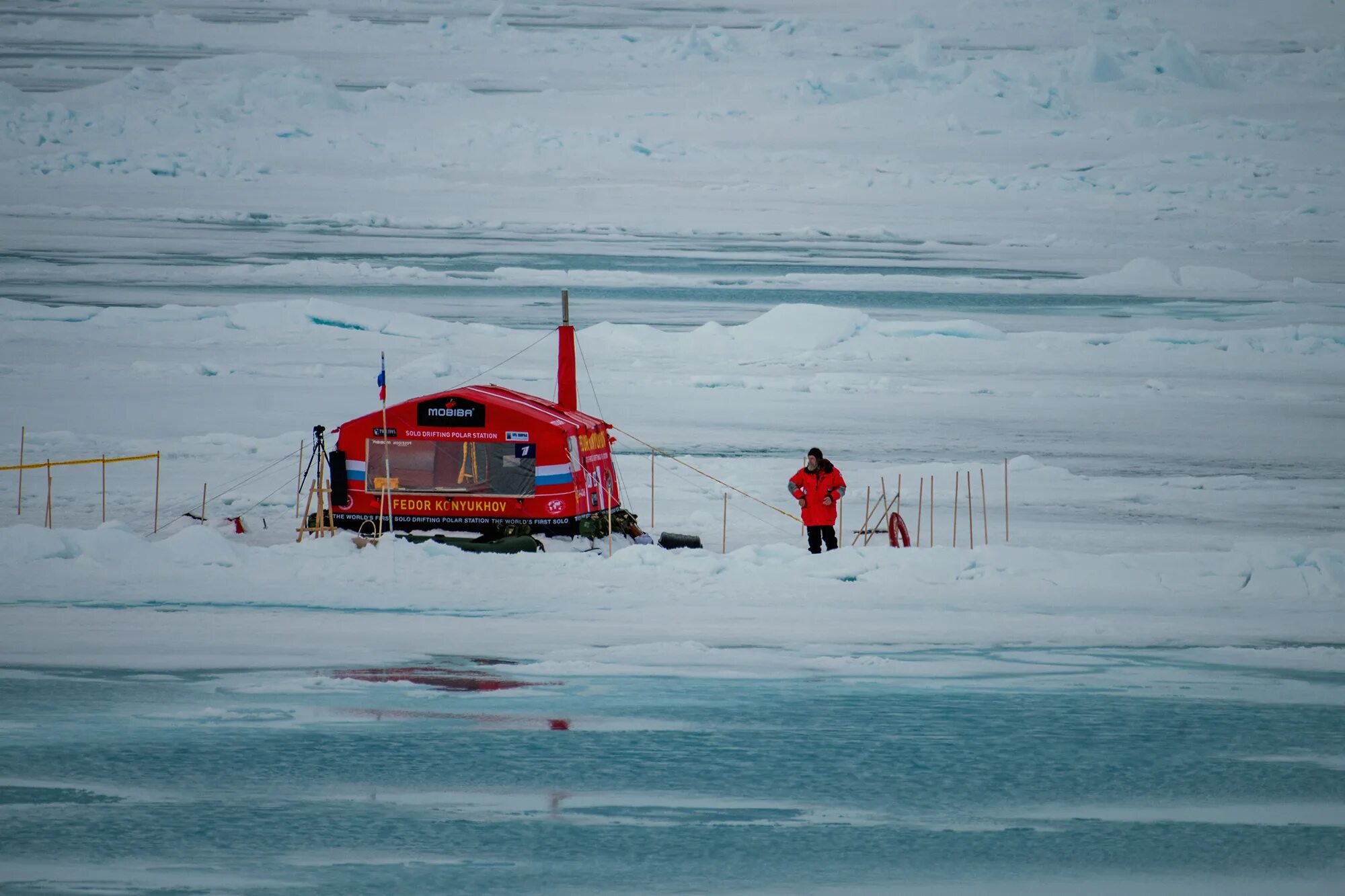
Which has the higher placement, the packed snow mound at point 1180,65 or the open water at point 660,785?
the packed snow mound at point 1180,65

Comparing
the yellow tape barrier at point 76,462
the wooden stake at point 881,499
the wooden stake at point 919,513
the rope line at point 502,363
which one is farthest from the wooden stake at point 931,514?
the rope line at point 502,363

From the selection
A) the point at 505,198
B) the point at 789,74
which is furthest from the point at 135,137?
the point at 789,74

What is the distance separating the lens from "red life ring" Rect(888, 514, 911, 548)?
1311 cm

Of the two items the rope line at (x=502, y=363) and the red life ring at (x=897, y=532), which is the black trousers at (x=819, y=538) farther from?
the rope line at (x=502, y=363)

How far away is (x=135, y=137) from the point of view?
54875mm

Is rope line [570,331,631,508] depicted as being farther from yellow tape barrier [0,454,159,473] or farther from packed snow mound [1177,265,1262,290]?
packed snow mound [1177,265,1262,290]

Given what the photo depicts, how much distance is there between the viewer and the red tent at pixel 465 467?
1305 cm

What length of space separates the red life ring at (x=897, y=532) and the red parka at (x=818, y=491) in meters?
0.65

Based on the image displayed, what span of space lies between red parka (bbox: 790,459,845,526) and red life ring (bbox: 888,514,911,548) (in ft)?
2.12

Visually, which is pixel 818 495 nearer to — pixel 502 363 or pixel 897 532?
pixel 897 532

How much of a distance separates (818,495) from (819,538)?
0.33 metres

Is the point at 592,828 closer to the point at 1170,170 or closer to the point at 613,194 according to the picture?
the point at 613,194

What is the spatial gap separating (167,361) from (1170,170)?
36064mm

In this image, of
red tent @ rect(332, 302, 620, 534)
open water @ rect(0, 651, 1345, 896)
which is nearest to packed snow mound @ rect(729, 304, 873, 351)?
red tent @ rect(332, 302, 620, 534)
